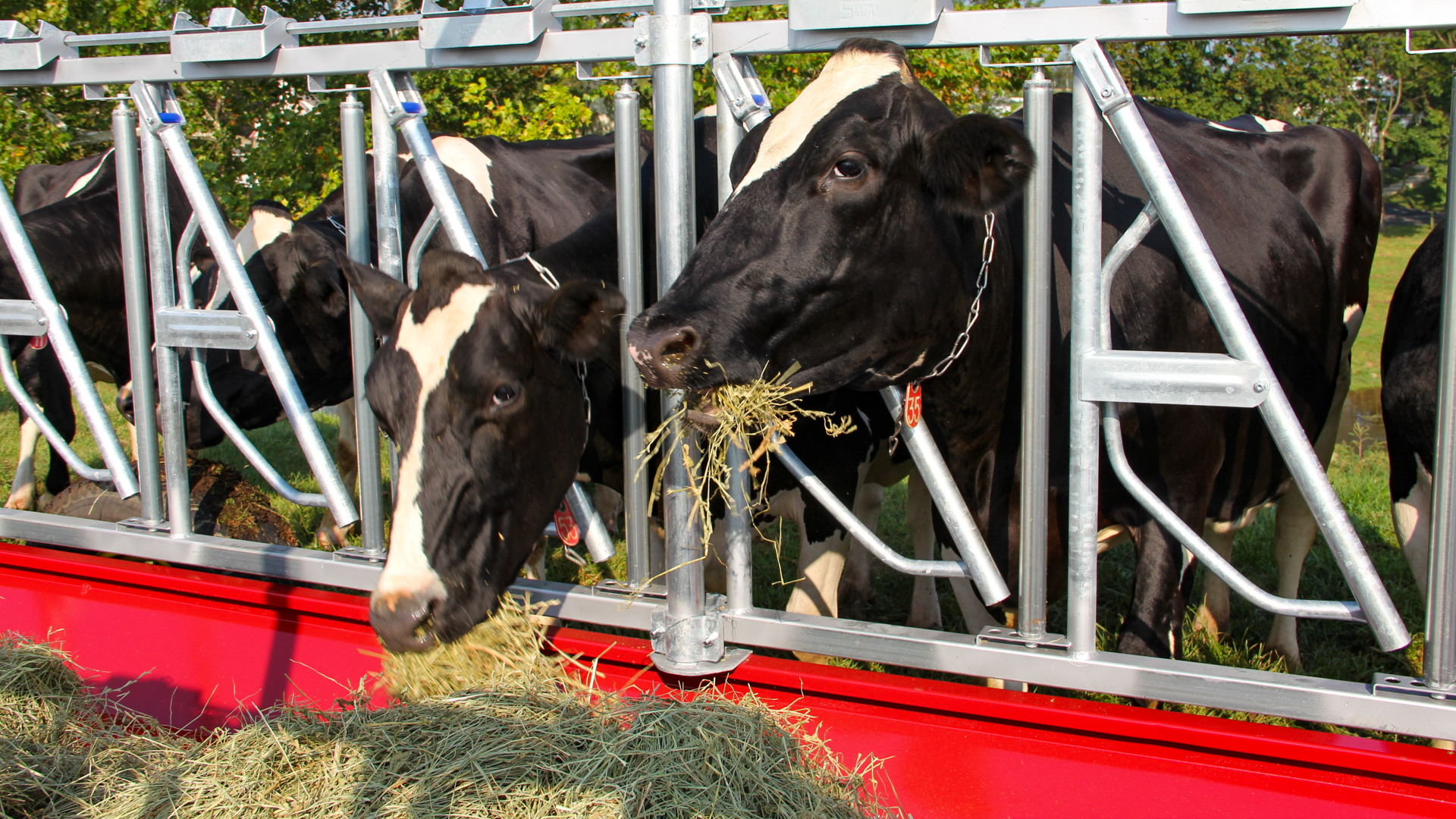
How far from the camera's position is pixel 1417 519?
11.5ft

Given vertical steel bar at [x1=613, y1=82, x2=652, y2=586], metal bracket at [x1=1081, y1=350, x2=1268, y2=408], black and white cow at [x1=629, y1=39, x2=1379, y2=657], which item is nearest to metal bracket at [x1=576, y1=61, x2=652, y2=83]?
vertical steel bar at [x1=613, y1=82, x2=652, y2=586]

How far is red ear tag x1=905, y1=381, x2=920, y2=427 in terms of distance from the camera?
2633mm

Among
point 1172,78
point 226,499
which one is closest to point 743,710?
point 226,499

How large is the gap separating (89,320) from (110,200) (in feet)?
2.13

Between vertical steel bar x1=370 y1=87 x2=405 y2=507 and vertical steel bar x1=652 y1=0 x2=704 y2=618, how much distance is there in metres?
0.88

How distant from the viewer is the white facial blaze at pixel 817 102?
8.01ft

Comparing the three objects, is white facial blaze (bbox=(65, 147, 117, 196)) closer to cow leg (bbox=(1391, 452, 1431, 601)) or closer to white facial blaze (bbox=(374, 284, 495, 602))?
white facial blaze (bbox=(374, 284, 495, 602))

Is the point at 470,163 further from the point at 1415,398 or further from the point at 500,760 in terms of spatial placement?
the point at 1415,398

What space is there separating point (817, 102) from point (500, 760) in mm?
1595

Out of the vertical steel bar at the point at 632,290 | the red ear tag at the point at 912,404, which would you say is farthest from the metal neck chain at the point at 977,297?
the vertical steel bar at the point at 632,290

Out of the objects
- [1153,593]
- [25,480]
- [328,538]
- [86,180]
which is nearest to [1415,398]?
[1153,593]

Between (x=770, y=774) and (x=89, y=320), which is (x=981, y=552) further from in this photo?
(x=89, y=320)

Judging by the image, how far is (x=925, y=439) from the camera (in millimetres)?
2617

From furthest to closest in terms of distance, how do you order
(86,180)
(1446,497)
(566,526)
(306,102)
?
(306,102) → (86,180) → (566,526) → (1446,497)
